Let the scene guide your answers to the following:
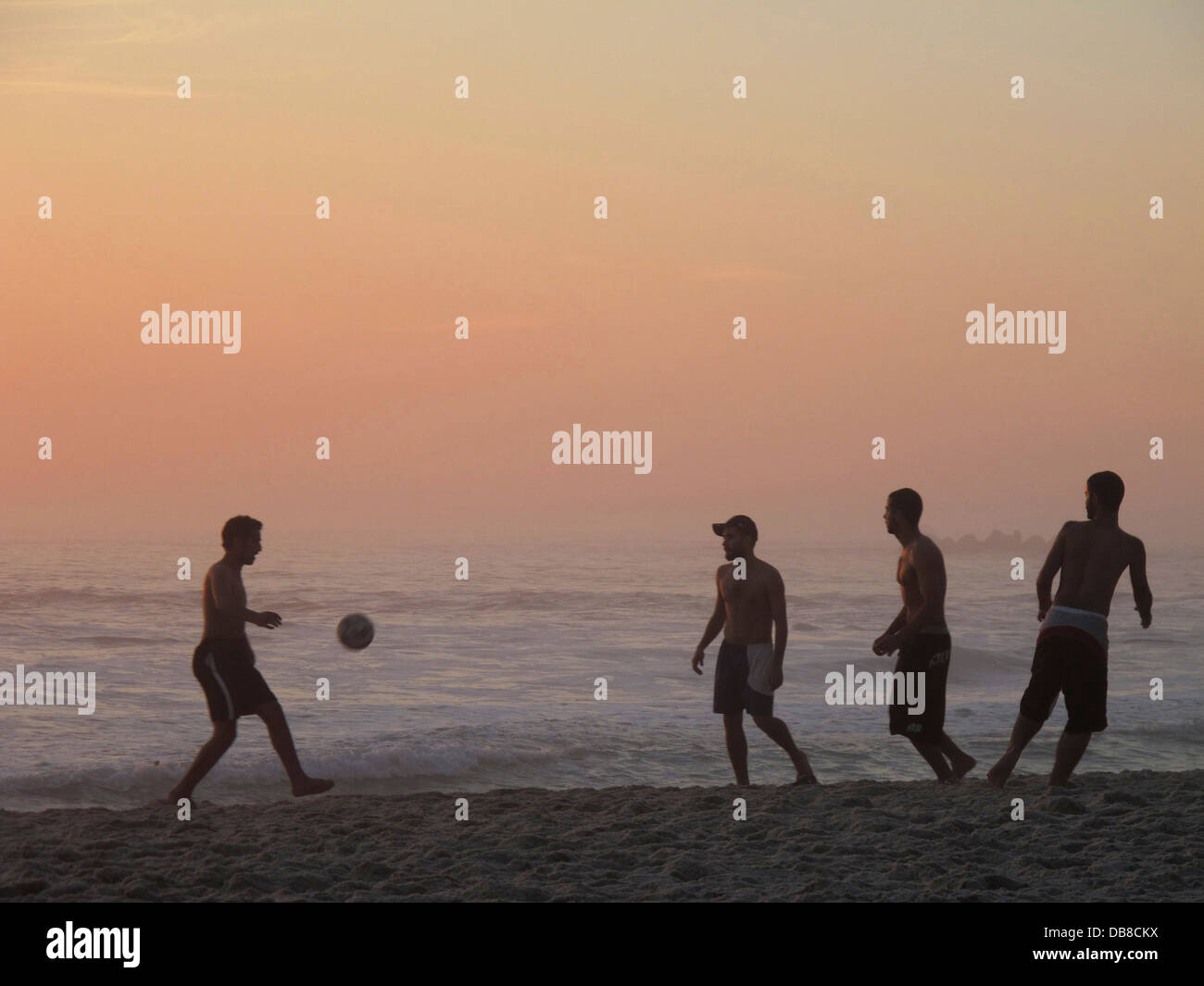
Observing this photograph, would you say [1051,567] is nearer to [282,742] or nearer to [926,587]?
[926,587]

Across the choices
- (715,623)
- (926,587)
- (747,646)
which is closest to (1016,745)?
(926,587)

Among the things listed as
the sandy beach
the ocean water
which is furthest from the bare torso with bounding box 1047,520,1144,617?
the ocean water

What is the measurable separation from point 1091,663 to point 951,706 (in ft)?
28.6

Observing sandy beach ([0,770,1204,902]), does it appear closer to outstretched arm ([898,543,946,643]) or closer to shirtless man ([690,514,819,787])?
shirtless man ([690,514,819,787])

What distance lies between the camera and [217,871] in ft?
18.5

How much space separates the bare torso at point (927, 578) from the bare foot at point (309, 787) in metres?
3.64

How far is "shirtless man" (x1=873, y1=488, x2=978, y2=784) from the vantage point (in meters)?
7.36

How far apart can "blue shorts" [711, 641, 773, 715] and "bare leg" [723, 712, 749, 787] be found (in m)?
0.07

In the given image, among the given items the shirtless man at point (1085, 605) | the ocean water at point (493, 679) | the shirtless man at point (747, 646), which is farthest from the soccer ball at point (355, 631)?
the shirtless man at point (1085, 605)

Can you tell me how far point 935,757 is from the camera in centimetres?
769

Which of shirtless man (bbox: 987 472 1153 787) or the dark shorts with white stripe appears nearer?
shirtless man (bbox: 987 472 1153 787)

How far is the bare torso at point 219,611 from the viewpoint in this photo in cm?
720
